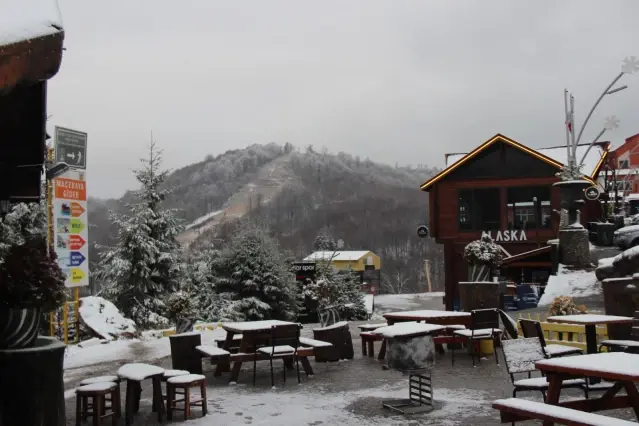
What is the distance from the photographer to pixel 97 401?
7199mm

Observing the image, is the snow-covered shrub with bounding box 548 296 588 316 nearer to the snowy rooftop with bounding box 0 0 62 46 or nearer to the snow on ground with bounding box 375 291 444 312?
the snowy rooftop with bounding box 0 0 62 46

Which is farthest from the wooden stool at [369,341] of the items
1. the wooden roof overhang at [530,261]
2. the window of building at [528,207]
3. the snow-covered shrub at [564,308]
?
the window of building at [528,207]

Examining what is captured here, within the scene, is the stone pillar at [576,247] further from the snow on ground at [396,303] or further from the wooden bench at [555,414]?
the snow on ground at [396,303]

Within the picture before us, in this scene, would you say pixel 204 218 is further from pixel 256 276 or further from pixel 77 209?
pixel 77 209

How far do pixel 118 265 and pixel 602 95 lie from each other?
59.6ft

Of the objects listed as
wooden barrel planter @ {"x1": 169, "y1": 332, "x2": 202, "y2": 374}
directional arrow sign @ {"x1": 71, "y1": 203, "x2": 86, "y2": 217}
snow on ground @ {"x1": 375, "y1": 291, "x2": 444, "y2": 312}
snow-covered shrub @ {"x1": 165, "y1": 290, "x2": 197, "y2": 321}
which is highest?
directional arrow sign @ {"x1": 71, "y1": 203, "x2": 86, "y2": 217}

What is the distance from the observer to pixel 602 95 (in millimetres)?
22234

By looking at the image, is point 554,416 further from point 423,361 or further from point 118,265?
point 118,265

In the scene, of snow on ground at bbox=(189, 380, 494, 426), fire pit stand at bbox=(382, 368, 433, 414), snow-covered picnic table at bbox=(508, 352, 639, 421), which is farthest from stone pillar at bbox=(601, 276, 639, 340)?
snow-covered picnic table at bbox=(508, 352, 639, 421)

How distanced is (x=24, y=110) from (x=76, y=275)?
12189 millimetres

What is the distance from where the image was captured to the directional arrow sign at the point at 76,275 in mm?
15948

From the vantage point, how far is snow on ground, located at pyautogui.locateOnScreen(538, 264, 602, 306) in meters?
18.2

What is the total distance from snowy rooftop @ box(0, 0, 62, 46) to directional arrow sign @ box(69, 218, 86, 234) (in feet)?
44.6

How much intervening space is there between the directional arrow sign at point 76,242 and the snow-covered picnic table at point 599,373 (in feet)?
43.1
